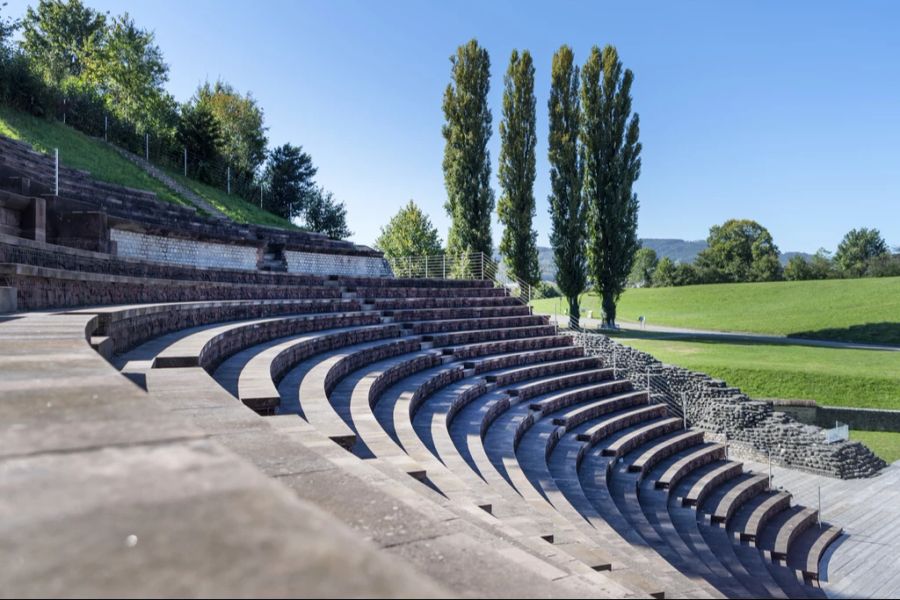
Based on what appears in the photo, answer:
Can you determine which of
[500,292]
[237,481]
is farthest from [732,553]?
[500,292]

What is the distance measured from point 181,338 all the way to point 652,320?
1821 inches

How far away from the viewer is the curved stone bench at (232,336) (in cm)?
567

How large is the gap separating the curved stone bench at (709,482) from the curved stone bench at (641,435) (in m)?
1.54

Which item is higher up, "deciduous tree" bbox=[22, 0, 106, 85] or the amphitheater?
"deciduous tree" bbox=[22, 0, 106, 85]

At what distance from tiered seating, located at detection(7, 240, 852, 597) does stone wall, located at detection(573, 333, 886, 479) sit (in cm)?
304

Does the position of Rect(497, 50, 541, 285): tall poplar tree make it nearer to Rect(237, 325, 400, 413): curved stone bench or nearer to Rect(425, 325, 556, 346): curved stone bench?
Rect(425, 325, 556, 346): curved stone bench

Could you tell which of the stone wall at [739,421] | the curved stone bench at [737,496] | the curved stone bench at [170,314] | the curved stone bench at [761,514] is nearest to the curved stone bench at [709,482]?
the curved stone bench at [737,496]

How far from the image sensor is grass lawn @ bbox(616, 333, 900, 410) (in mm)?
22797

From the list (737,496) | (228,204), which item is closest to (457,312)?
(737,496)

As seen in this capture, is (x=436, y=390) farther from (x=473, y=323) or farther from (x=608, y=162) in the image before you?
(x=608, y=162)

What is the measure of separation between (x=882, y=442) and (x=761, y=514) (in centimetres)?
1112

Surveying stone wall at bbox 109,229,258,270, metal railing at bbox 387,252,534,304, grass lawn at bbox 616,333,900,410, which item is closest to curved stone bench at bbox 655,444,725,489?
metal railing at bbox 387,252,534,304

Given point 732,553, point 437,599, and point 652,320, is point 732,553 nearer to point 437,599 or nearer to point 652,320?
point 437,599

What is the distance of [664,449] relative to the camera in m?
14.2
